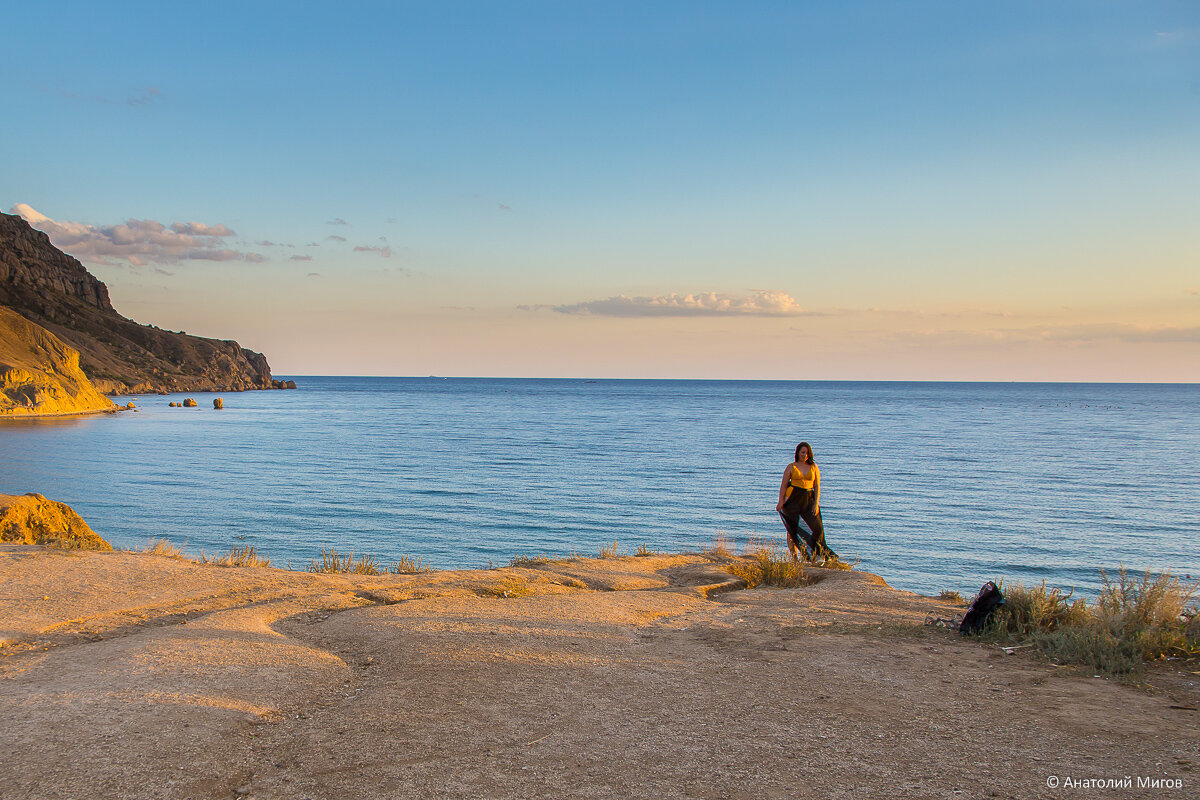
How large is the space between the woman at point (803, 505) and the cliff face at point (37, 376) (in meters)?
69.0

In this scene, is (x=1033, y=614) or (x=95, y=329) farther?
(x=95, y=329)

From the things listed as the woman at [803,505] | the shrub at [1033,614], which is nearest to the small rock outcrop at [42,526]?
the woman at [803,505]

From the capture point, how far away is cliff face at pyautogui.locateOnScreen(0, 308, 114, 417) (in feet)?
207

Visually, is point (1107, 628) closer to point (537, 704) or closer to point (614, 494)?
point (537, 704)

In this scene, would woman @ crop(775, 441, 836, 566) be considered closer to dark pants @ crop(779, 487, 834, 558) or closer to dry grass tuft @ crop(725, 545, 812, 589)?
dark pants @ crop(779, 487, 834, 558)

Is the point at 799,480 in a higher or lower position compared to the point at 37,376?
lower

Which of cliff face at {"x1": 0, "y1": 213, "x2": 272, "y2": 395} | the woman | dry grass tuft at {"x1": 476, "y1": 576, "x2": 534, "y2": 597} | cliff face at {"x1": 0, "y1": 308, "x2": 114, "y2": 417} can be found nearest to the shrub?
the woman

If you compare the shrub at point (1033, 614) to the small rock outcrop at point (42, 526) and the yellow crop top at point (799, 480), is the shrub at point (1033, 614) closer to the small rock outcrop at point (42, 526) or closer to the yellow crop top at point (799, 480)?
the yellow crop top at point (799, 480)

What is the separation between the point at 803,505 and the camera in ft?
39.9

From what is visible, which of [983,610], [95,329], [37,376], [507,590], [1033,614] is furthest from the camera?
[95,329]

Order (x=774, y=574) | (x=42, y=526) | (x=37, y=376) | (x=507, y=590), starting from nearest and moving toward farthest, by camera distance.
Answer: (x=507, y=590) → (x=774, y=574) → (x=42, y=526) → (x=37, y=376)

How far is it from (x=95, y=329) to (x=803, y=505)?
14274 cm

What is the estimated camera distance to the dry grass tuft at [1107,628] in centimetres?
657

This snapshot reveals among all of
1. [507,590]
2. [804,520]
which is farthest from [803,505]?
[507,590]
